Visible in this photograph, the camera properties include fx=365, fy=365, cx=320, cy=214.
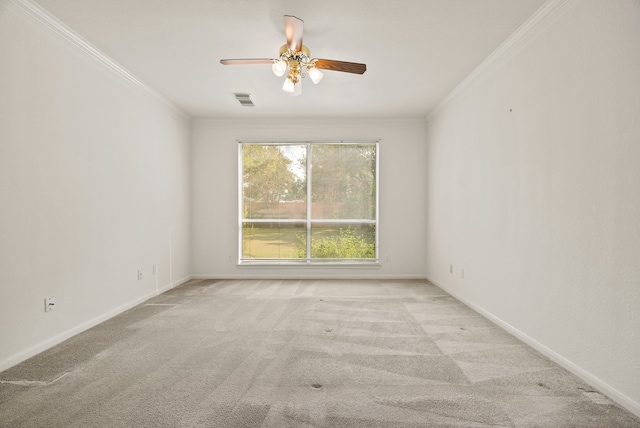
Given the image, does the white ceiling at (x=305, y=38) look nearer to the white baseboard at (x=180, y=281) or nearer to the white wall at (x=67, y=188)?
the white wall at (x=67, y=188)

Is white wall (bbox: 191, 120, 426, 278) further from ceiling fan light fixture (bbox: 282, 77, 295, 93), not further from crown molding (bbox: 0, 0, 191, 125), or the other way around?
ceiling fan light fixture (bbox: 282, 77, 295, 93)

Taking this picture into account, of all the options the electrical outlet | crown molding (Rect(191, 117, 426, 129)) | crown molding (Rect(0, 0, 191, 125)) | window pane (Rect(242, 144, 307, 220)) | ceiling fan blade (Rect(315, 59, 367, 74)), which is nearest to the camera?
crown molding (Rect(0, 0, 191, 125))

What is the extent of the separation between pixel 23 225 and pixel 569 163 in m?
3.93

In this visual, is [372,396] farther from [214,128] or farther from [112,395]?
[214,128]

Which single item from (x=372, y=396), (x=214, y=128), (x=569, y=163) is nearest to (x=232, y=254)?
(x=214, y=128)

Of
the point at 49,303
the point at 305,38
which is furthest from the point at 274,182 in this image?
the point at 49,303

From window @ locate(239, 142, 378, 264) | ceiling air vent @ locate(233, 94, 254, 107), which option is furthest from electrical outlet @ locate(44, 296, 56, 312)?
window @ locate(239, 142, 378, 264)

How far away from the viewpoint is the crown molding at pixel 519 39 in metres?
2.63

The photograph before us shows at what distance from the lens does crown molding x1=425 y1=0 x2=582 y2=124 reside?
263 cm

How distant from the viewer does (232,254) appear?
19.8ft

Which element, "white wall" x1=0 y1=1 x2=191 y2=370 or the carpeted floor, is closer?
the carpeted floor

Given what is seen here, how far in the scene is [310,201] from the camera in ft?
19.9

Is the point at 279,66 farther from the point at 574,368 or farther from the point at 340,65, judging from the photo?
the point at 574,368

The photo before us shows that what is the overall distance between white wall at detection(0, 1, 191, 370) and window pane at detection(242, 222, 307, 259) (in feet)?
5.26
